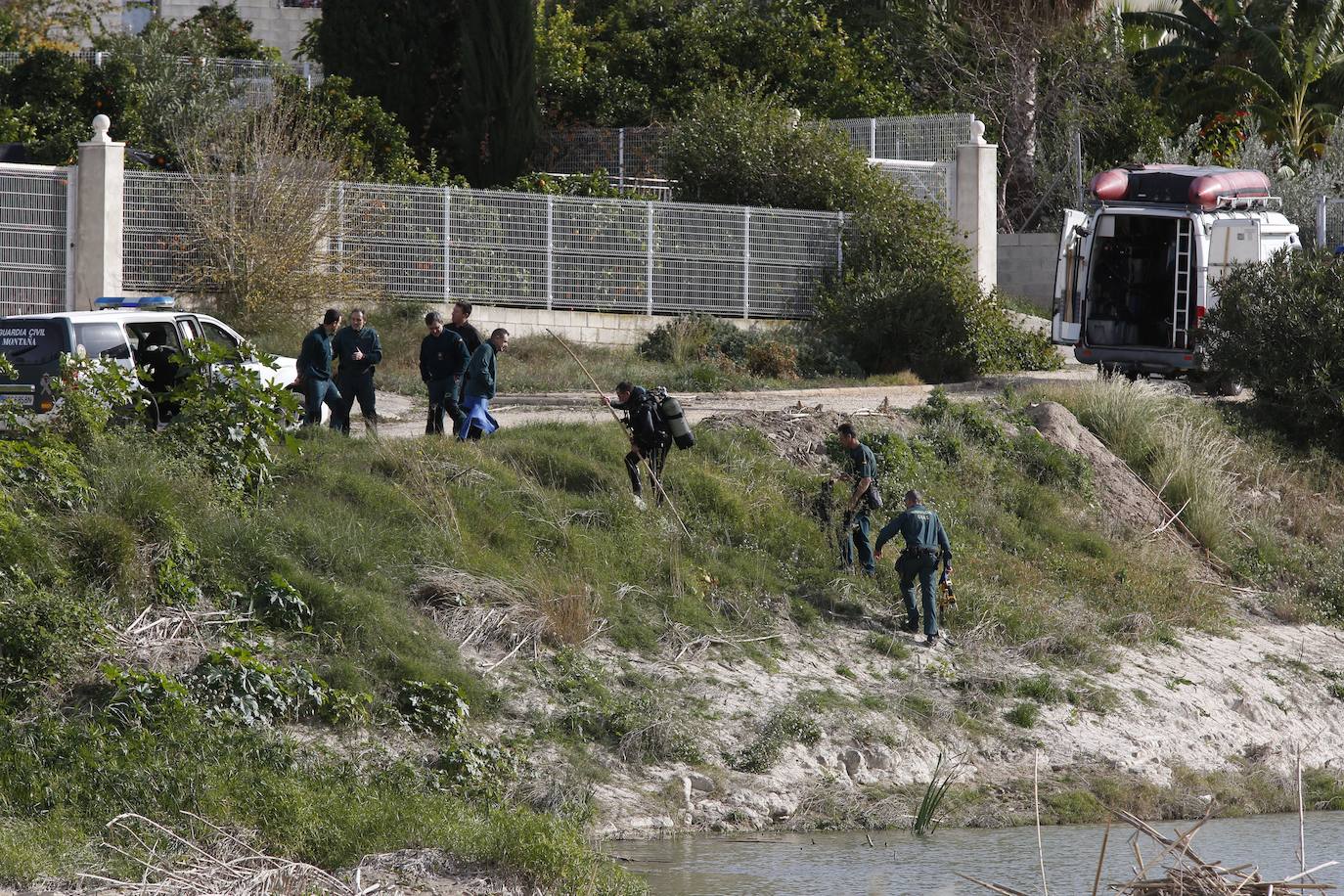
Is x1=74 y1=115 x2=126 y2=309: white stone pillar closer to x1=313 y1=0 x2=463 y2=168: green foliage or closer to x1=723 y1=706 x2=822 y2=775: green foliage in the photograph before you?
x1=313 y1=0 x2=463 y2=168: green foliage

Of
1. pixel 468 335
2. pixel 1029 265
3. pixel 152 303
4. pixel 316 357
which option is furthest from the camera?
pixel 1029 265

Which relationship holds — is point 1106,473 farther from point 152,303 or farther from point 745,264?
point 152,303

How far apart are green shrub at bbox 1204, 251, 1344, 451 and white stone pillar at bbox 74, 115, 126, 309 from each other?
44.6ft

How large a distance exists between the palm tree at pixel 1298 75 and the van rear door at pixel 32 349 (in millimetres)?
25257

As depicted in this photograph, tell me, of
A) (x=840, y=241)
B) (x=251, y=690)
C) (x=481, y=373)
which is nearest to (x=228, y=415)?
(x=481, y=373)

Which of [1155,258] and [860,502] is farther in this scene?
[1155,258]

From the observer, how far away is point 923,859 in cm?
1179

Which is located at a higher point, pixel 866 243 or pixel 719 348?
pixel 866 243

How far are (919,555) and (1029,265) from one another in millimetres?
16879

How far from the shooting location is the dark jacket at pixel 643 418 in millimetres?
15562

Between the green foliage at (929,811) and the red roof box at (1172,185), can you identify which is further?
the red roof box at (1172,185)

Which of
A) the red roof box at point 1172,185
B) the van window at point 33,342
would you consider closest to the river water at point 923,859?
the van window at point 33,342

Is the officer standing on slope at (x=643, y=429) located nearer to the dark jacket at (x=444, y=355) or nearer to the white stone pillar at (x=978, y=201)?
the dark jacket at (x=444, y=355)

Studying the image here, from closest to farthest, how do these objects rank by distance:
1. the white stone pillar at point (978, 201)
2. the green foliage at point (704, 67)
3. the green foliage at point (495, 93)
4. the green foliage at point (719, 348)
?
the green foliage at point (719, 348) < the white stone pillar at point (978, 201) < the green foliage at point (495, 93) < the green foliage at point (704, 67)
